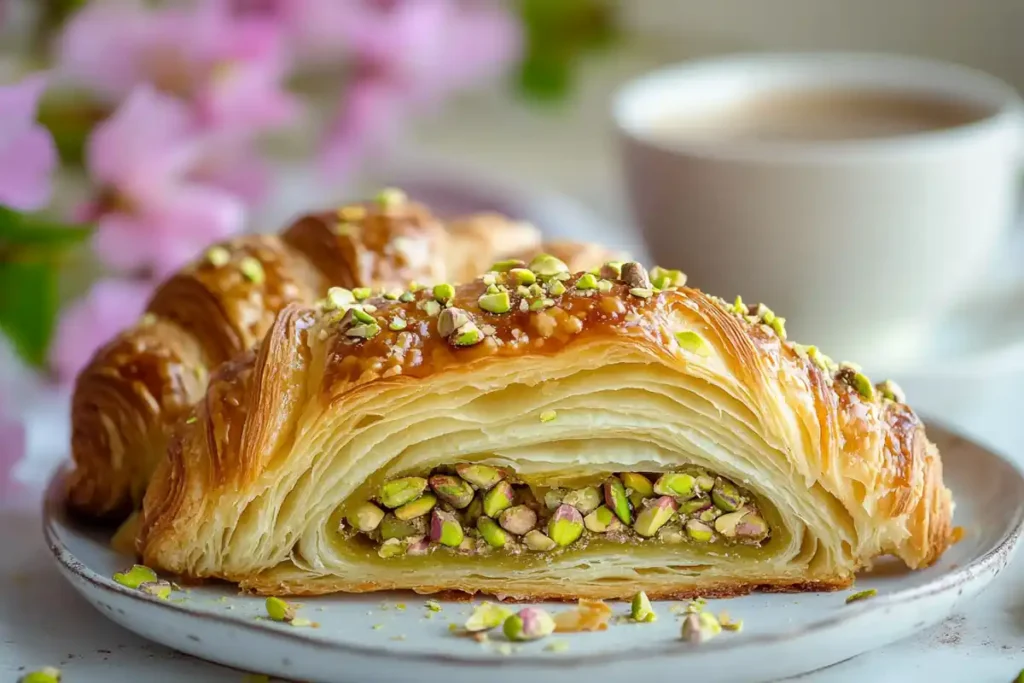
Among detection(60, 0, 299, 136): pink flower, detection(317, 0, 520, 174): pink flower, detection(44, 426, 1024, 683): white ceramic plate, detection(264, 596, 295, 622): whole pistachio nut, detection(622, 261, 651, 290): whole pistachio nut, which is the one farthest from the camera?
detection(317, 0, 520, 174): pink flower

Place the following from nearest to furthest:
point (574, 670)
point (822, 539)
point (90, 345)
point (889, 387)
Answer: point (574, 670) < point (822, 539) < point (889, 387) < point (90, 345)

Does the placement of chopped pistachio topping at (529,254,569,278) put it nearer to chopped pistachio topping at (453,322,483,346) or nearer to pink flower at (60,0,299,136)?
chopped pistachio topping at (453,322,483,346)

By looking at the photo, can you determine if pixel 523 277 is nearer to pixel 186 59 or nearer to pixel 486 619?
pixel 486 619

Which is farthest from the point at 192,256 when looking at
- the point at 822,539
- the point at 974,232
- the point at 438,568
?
the point at 974,232

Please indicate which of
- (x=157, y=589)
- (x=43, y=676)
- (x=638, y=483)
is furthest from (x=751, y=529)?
(x=43, y=676)

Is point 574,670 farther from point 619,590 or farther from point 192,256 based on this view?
→ point 192,256

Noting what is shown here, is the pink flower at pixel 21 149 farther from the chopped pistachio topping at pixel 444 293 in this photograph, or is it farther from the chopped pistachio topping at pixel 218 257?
the chopped pistachio topping at pixel 444 293

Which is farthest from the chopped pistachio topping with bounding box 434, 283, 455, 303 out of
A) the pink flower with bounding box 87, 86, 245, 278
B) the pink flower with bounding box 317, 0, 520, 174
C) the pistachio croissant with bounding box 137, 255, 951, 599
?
the pink flower with bounding box 317, 0, 520, 174
